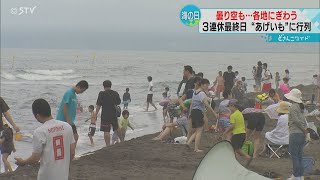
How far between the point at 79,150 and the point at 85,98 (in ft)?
66.9

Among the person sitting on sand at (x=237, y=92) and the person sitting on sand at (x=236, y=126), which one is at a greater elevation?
the person sitting on sand at (x=237, y=92)

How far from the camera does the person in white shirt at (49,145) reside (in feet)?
15.8

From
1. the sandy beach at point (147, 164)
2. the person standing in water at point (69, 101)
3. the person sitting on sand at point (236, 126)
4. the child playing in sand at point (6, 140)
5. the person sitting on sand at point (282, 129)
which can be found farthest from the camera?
the child playing in sand at point (6, 140)

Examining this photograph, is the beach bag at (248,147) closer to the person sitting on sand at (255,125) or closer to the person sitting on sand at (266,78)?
the person sitting on sand at (255,125)

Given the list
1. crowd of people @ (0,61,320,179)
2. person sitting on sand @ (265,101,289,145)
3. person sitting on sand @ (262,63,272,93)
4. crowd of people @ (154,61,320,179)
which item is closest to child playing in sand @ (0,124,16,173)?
crowd of people @ (0,61,320,179)

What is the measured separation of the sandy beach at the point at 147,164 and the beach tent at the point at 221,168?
3495 millimetres

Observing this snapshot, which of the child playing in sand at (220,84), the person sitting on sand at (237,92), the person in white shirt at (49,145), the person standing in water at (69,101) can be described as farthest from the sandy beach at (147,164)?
the child playing in sand at (220,84)

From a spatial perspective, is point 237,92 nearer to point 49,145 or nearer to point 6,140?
point 6,140

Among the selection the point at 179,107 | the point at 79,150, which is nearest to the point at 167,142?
the point at 179,107

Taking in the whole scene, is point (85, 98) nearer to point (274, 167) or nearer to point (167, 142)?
point (167, 142)

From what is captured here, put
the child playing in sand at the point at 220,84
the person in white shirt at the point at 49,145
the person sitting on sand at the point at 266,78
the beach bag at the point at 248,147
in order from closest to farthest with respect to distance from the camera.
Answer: the person in white shirt at the point at 49,145, the beach bag at the point at 248,147, the person sitting on sand at the point at 266,78, the child playing in sand at the point at 220,84

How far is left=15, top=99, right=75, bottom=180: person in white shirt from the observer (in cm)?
482

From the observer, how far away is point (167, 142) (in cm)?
1152

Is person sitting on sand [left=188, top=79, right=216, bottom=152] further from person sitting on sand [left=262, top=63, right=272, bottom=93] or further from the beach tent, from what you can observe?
person sitting on sand [left=262, top=63, right=272, bottom=93]
